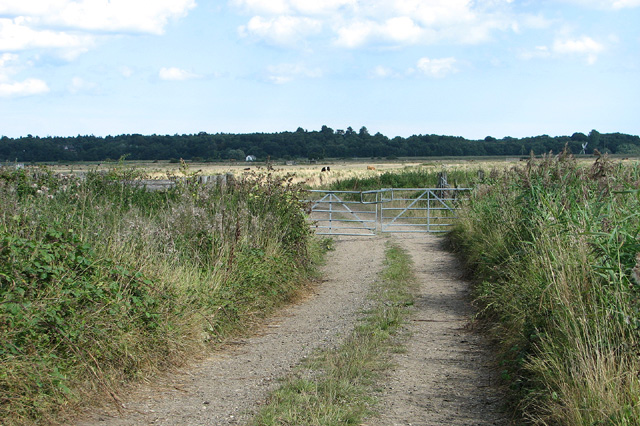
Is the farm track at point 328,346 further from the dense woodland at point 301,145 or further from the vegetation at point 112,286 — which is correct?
the dense woodland at point 301,145

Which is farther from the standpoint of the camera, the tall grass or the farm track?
the tall grass

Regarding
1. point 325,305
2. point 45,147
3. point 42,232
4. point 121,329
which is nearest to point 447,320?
point 325,305

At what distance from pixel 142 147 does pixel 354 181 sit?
7079 centimetres

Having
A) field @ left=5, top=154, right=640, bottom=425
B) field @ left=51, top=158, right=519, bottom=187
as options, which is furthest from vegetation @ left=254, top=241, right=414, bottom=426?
field @ left=51, top=158, right=519, bottom=187

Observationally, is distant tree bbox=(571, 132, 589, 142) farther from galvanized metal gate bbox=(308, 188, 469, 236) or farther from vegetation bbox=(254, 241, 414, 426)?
vegetation bbox=(254, 241, 414, 426)

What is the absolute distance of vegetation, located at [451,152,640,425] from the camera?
4301 mm

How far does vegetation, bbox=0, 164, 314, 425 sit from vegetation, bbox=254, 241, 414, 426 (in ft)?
4.50

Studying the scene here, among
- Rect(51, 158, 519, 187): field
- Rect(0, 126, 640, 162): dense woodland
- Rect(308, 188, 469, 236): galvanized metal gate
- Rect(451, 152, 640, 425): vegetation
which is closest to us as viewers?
Rect(451, 152, 640, 425): vegetation

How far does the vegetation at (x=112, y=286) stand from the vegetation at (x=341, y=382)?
1.37 m

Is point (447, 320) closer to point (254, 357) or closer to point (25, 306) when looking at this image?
point (254, 357)

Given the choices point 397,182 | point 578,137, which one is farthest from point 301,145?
point 397,182

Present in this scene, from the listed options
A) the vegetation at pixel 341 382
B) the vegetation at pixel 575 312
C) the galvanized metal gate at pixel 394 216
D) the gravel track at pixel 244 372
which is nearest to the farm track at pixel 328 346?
the gravel track at pixel 244 372

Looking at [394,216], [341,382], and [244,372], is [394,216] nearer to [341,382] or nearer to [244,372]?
[244,372]

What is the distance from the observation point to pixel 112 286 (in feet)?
19.4
